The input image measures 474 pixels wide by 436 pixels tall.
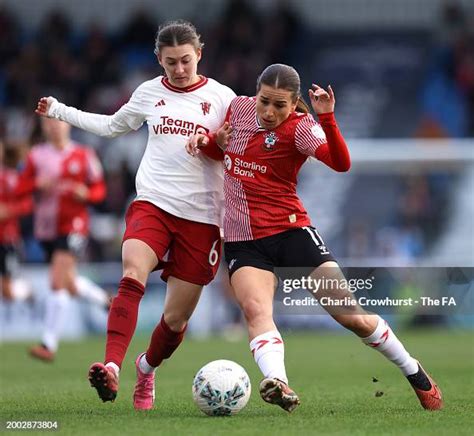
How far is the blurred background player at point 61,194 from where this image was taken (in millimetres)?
12969

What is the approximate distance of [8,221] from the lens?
607 inches

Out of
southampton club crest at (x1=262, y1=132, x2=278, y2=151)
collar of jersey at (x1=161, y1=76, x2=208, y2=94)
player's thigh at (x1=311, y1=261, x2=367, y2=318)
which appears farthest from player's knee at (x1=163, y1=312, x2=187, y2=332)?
collar of jersey at (x1=161, y1=76, x2=208, y2=94)

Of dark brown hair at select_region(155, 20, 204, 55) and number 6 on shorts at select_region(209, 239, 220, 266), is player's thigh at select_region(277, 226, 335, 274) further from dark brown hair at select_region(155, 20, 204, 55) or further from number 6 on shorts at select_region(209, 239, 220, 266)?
dark brown hair at select_region(155, 20, 204, 55)

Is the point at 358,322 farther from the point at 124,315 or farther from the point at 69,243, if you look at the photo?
the point at 69,243

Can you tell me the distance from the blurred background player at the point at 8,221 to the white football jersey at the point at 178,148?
24.3 ft

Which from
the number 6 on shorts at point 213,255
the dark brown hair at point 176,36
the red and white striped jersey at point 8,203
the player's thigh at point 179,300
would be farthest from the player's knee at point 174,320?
the red and white striped jersey at point 8,203

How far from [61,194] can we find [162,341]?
5902 mm

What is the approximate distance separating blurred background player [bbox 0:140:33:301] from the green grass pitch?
138 cm

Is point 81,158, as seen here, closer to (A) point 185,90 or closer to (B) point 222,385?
(A) point 185,90

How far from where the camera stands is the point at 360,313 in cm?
696

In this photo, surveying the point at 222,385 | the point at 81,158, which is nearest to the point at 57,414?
the point at 222,385

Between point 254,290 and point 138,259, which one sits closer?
point 254,290

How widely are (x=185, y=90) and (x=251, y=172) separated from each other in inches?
31.8

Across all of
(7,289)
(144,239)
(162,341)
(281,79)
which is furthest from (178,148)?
(7,289)
